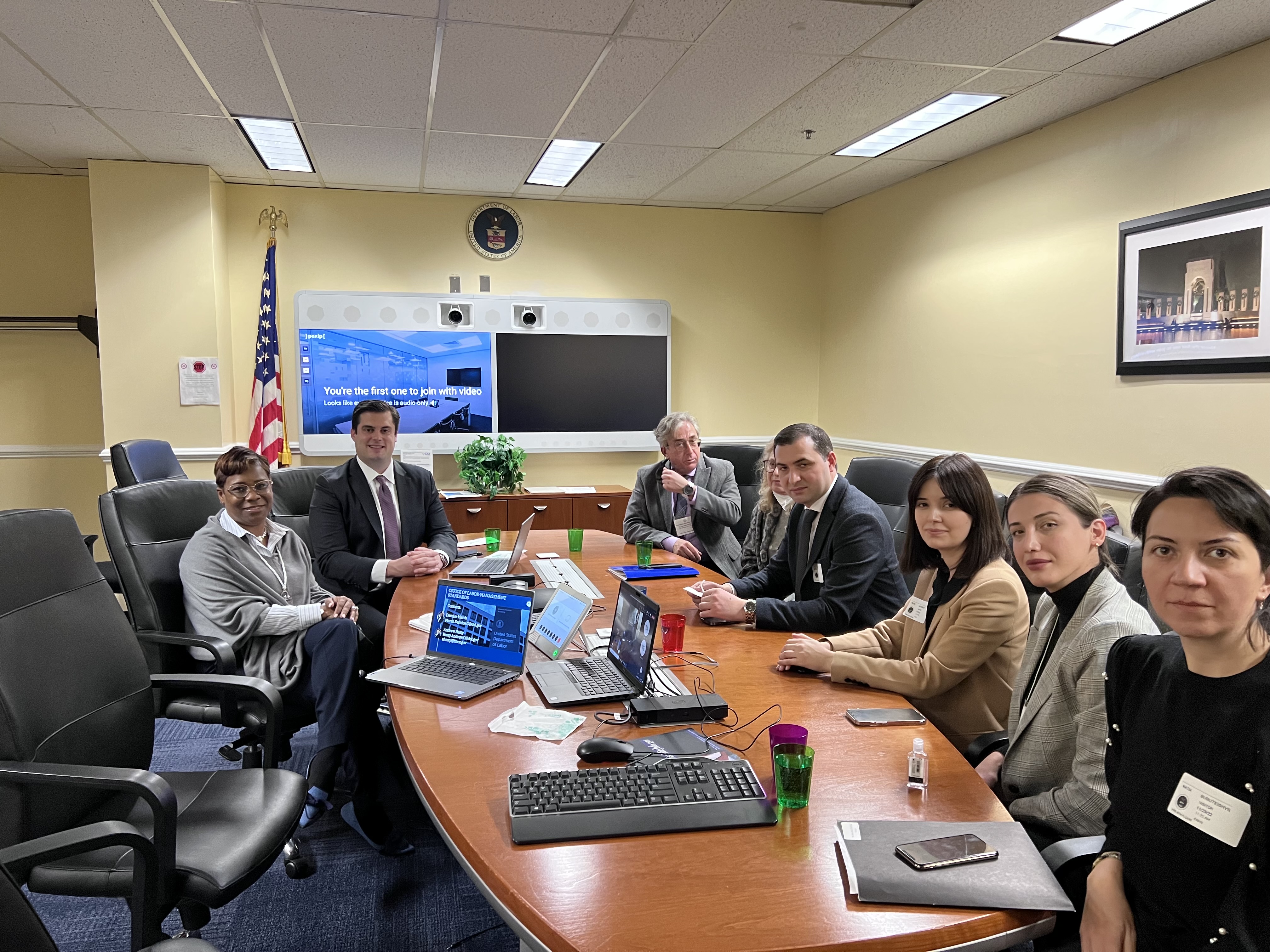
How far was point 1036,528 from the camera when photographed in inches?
68.7

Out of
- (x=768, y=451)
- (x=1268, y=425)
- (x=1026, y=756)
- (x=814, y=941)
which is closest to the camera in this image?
(x=814, y=941)

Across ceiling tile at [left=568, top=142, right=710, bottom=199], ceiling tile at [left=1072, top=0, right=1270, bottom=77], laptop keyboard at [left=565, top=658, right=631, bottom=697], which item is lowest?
laptop keyboard at [left=565, top=658, right=631, bottom=697]

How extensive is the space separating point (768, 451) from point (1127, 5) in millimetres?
2097

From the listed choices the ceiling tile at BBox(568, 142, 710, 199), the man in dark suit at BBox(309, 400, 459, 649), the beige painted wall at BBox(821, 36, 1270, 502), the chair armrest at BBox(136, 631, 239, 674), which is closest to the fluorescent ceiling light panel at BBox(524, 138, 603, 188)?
the ceiling tile at BBox(568, 142, 710, 199)

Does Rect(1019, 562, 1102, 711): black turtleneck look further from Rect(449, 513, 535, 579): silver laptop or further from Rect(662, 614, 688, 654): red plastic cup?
Rect(449, 513, 535, 579): silver laptop

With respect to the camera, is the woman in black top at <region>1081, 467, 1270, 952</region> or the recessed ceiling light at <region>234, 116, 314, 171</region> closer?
the woman in black top at <region>1081, 467, 1270, 952</region>

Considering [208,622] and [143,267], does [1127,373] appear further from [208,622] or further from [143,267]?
[143,267]

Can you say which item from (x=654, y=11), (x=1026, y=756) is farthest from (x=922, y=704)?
(x=654, y=11)

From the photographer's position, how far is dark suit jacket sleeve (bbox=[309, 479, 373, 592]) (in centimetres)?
320

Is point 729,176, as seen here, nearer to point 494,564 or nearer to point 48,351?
point 494,564

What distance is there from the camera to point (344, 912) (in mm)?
2242

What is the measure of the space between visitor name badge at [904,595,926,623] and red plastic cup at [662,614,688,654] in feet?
1.98

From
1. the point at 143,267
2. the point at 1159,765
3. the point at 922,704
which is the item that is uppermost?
the point at 143,267

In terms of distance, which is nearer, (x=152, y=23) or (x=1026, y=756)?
(x=1026, y=756)
